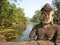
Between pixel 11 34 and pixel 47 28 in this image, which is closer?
pixel 47 28

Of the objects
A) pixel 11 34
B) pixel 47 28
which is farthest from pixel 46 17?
pixel 11 34

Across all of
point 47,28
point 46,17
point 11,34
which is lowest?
point 11,34

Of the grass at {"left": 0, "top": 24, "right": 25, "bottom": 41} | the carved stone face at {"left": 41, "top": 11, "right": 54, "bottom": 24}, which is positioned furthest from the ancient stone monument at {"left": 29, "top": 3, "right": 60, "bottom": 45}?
the grass at {"left": 0, "top": 24, "right": 25, "bottom": 41}

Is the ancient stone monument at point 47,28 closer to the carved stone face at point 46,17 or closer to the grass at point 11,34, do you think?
the carved stone face at point 46,17


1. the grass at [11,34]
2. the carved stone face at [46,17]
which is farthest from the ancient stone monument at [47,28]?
the grass at [11,34]

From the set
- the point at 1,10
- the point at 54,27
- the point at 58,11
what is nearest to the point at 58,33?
the point at 54,27

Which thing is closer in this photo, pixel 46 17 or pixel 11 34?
pixel 46 17

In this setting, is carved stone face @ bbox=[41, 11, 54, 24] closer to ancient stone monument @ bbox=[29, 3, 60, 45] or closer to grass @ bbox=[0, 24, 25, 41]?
ancient stone monument @ bbox=[29, 3, 60, 45]

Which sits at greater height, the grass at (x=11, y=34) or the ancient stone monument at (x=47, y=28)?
the ancient stone monument at (x=47, y=28)

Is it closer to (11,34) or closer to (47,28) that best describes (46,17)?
(47,28)

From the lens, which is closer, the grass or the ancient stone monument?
the ancient stone monument

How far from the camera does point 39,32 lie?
14.0 feet

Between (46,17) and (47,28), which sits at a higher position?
(46,17)

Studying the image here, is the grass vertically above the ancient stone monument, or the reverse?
the ancient stone monument
